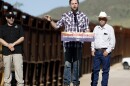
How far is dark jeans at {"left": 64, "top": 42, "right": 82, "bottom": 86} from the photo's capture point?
9648 mm

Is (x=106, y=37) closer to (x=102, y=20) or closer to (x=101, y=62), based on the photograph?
(x=102, y=20)

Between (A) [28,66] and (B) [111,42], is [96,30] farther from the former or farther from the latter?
(A) [28,66]

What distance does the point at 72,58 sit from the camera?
9.72m

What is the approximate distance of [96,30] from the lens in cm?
1119

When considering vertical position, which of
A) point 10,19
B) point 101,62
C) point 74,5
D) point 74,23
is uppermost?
point 74,5

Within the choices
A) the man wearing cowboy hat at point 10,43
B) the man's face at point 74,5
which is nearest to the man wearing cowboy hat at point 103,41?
the man's face at point 74,5

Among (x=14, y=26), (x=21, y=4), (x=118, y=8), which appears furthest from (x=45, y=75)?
(x=118, y=8)

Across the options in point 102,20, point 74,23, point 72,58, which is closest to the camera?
point 74,23

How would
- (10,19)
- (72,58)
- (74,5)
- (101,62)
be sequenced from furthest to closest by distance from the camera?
1. (101,62)
2. (10,19)
3. (72,58)
4. (74,5)

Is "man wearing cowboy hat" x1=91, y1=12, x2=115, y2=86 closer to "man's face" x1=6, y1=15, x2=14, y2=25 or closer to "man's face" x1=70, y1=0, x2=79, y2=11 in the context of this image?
"man's face" x1=70, y1=0, x2=79, y2=11

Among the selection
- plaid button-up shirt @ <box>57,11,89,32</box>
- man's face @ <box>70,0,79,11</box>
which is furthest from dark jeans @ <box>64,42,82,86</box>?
man's face @ <box>70,0,79,11</box>

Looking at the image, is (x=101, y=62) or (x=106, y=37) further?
(x=101, y=62)

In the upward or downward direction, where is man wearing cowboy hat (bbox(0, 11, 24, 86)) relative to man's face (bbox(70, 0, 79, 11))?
downward

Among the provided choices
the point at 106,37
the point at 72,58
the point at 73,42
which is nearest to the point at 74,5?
the point at 73,42
